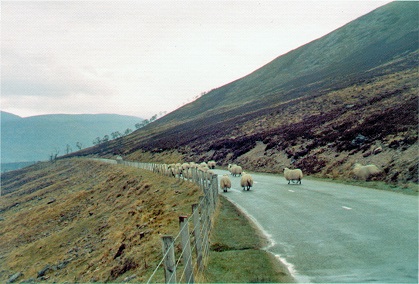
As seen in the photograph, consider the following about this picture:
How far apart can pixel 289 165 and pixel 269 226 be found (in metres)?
24.1

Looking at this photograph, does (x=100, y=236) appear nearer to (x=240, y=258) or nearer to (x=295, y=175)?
(x=295, y=175)

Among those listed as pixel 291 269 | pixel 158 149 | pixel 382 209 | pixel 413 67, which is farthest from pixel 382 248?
pixel 158 149

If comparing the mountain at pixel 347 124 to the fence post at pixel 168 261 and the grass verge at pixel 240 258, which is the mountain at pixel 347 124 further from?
the fence post at pixel 168 261

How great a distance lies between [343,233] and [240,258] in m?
3.37

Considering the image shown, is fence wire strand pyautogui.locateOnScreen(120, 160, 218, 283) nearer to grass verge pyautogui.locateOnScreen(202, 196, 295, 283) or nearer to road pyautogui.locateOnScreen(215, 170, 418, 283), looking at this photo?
grass verge pyautogui.locateOnScreen(202, 196, 295, 283)

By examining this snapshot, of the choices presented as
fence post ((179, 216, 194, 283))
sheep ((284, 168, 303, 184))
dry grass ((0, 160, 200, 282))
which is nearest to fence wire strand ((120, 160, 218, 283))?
fence post ((179, 216, 194, 283))

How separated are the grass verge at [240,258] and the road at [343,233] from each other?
32 centimetres

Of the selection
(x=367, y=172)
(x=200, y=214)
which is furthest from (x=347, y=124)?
(x=200, y=214)

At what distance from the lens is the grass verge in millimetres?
7984

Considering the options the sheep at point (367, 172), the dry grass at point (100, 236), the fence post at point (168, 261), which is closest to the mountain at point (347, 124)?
the sheep at point (367, 172)

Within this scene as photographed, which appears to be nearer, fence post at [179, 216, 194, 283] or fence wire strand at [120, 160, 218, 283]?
fence post at [179, 216, 194, 283]

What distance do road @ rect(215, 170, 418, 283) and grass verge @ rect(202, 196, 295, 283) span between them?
317 mm

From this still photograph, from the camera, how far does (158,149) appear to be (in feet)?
267

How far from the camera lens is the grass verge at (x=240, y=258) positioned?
798cm
